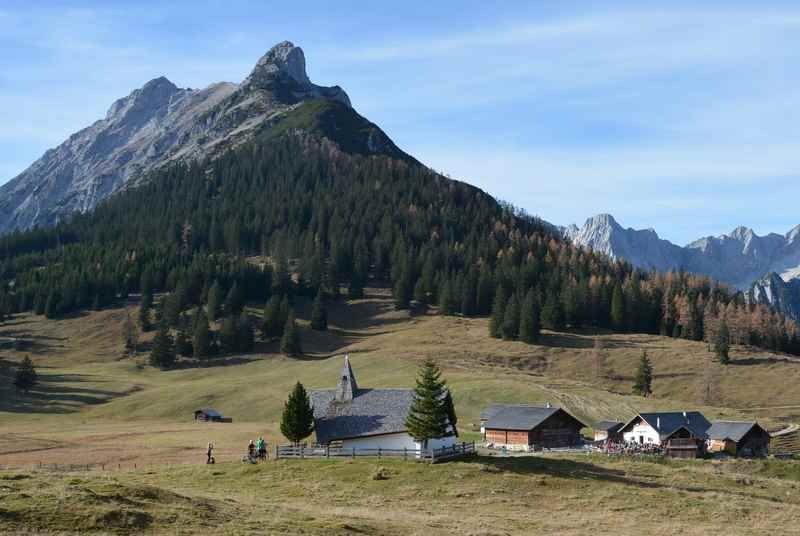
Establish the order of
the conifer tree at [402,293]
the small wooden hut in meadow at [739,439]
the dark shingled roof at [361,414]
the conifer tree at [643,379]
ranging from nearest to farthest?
the dark shingled roof at [361,414] < the small wooden hut in meadow at [739,439] < the conifer tree at [643,379] < the conifer tree at [402,293]

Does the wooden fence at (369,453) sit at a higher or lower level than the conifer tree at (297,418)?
lower

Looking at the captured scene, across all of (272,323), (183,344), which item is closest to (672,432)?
(272,323)

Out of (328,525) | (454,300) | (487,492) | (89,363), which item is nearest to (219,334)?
(89,363)

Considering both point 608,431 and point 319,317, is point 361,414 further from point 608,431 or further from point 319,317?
point 319,317

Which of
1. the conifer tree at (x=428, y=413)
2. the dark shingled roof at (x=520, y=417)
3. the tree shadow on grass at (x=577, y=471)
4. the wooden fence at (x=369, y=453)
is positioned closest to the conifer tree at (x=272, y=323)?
the dark shingled roof at (x=520, y=417)

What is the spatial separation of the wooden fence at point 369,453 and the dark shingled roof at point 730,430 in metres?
35.6

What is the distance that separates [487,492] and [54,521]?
89.6 feet

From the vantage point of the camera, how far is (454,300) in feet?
583

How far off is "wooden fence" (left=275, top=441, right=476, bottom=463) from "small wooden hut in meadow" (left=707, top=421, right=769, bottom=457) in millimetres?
35573

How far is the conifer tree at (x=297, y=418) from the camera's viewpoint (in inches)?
2452

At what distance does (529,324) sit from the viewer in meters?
148

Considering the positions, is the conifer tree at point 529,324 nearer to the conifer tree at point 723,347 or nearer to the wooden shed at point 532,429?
the conifer tree at point 723,347

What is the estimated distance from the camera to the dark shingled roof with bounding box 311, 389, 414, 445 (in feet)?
209

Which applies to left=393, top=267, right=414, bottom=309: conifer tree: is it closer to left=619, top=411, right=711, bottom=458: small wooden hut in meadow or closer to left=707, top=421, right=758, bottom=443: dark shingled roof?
left=619, top=411, right=711, bottom=458: small wooden hut in meadow
